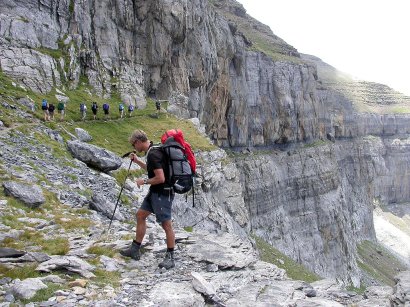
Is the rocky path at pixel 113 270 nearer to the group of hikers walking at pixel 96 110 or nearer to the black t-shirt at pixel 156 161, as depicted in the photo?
the black t-shirt at pixel 156 161

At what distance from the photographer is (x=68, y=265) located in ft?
30.7

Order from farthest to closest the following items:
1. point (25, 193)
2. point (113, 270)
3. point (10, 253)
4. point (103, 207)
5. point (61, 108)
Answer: point (61, 108) < point (103, 207) < point (25, 193) < point (113, 270) < point (10, 253)

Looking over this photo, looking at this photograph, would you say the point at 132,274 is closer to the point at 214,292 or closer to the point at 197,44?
the point at 214,292

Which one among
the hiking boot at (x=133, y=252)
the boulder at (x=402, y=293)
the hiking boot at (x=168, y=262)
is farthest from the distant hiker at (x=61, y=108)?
the boulder at (x=402, y=293)

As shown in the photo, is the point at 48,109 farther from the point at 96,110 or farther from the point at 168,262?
the point at 168,262

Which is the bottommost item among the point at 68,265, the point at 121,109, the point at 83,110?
the point at 68,265

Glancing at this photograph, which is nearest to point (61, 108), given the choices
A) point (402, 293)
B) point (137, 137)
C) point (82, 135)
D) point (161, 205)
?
point (82, 135)

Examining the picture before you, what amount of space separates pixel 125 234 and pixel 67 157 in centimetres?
1092

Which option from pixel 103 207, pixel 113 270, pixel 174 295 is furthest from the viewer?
pixel 103 207

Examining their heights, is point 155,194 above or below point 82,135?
below

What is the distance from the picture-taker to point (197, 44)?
6812 cm

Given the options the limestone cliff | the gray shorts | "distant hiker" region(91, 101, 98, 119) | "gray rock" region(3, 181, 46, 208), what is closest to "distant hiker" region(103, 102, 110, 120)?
"distant hiker" region(91, 101, 98, 119)

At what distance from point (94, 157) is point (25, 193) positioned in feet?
28.5

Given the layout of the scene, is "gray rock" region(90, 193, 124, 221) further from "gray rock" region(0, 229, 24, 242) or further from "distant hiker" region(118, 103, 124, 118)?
"distant hiker" region(118, 103, 124, 118)
